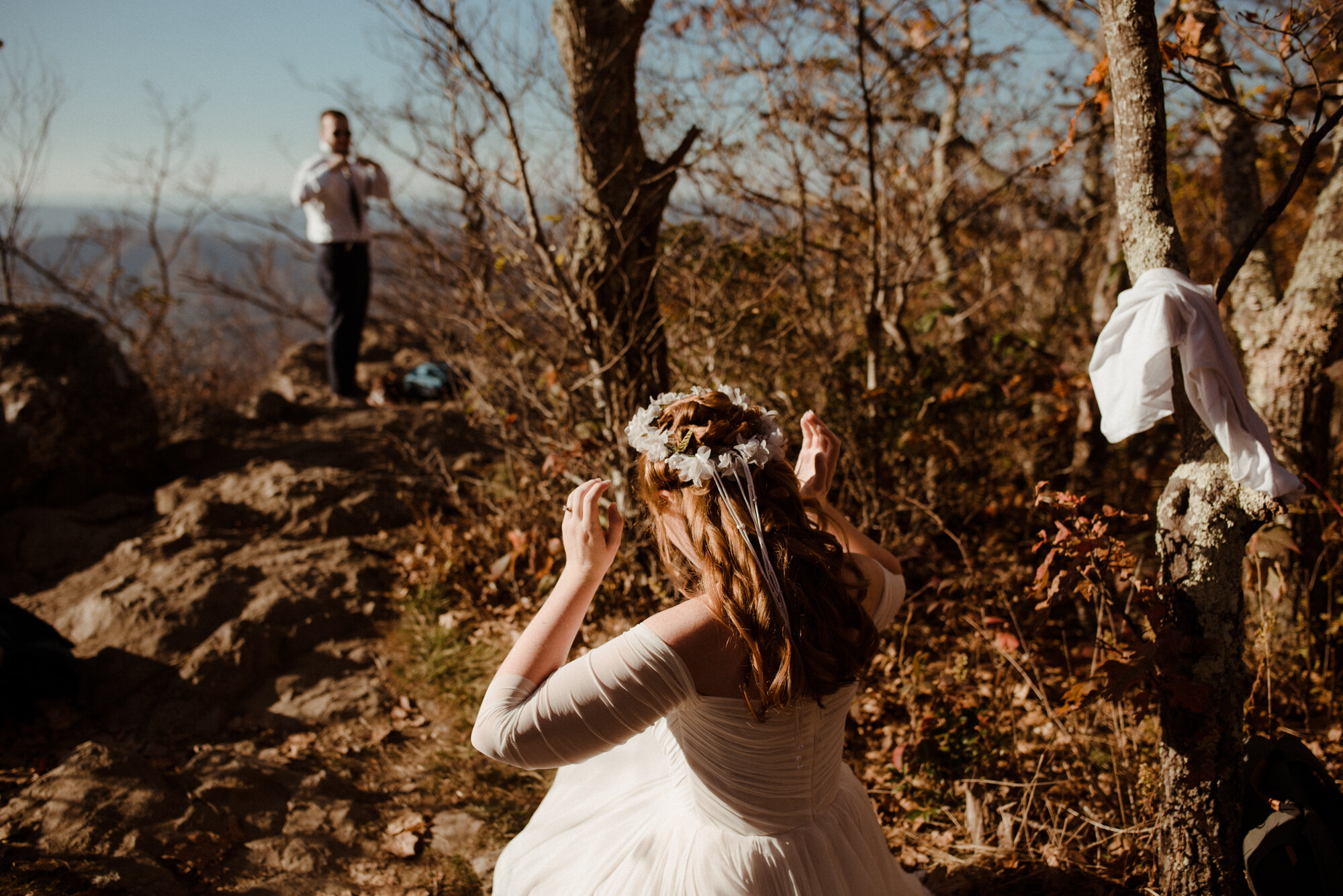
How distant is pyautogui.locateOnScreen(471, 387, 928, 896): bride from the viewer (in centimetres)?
156

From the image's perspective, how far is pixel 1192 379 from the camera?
1.79 meters

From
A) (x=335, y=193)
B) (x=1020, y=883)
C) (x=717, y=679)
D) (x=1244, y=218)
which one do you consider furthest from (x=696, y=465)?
(x=335, y=193)

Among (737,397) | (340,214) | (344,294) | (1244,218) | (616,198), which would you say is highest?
(340,214)

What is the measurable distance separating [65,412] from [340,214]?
2.21 metres

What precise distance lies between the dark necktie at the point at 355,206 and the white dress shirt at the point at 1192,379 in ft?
17.4

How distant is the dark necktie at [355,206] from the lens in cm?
562

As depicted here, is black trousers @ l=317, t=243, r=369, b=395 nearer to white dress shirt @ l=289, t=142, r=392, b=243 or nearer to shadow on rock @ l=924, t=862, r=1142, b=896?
white dress shirt @ l=289, t=142, r=392, b=243

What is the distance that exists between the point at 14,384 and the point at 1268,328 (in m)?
6.71

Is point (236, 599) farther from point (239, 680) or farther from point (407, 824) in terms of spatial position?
point (407, 824)

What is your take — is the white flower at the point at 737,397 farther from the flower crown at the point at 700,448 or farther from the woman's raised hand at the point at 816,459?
the woman's raised hand at the point at 816,459

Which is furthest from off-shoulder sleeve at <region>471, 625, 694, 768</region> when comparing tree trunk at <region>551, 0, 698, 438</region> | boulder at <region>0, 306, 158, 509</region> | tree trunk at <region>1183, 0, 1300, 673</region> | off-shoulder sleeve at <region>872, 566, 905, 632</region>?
boulder at <region>0, 306, 158, 509</region>

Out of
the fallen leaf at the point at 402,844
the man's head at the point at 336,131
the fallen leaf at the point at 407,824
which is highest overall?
the man's head at the point at 336,131

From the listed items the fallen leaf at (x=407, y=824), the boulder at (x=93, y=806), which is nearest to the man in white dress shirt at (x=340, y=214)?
the boulder at (x=93, y=806)

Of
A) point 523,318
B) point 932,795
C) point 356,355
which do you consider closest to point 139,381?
point 356,355
